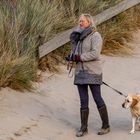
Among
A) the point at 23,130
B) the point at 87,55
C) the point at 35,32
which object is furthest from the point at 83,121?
the point at 35,32

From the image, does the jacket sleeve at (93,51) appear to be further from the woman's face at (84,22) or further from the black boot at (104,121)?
the black boot at (104,121)

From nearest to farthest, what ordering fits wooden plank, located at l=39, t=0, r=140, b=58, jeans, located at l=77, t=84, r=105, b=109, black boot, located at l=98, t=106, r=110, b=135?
1. jeans, located at l=77, t=84, r=105, b=109
2. black boot, located at l=98, t=106, r=110, b=135
3. wooden plank, located at l=39, t=0, r=140, b=58

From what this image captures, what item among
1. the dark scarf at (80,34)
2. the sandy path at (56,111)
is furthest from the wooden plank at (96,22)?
the dark scarf at (80,34)

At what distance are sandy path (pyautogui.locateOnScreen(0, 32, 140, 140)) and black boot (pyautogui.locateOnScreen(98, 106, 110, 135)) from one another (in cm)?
8

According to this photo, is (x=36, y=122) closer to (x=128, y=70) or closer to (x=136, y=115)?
(x=136, y=115)

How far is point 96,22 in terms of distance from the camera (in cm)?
1273

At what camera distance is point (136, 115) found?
8.07 m

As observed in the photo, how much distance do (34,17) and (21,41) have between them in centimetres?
87

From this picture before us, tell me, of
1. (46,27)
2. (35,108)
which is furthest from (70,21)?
(35,108)

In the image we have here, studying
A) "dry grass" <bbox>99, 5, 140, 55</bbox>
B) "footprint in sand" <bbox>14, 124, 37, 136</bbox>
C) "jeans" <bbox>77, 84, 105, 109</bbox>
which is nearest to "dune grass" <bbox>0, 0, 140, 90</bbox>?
"dry grass" <bbox>99, 5, 140, 55</bbox>

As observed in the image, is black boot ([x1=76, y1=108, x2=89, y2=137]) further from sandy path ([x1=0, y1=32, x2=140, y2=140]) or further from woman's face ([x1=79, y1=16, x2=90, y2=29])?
woman's face ([x1=79, y1=16, x2=90, y2=29])

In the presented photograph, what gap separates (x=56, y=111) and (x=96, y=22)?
3.89 metres

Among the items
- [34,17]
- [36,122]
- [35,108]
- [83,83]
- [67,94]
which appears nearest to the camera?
[83,83]

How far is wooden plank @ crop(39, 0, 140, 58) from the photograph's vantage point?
35.7 feet
